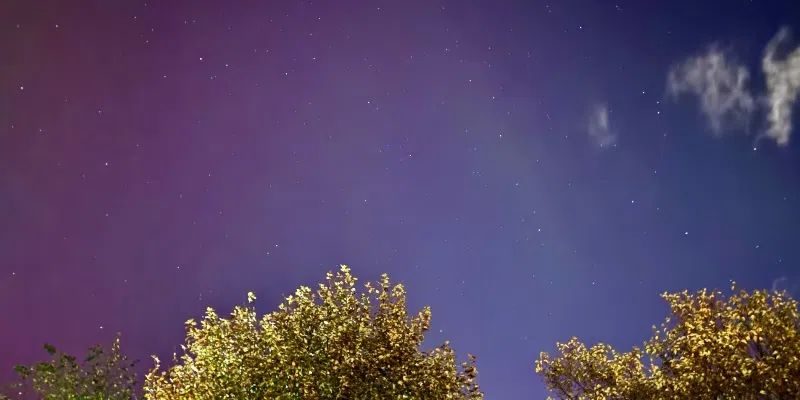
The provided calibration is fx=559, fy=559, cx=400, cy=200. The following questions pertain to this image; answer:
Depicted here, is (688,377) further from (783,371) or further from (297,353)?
(297,353)

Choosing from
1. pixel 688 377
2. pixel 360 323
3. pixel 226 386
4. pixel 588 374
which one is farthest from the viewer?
pixel 588 374

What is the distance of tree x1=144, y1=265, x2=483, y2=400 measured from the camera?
92.0ft

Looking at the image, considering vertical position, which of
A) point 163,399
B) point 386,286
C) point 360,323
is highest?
point 386,286

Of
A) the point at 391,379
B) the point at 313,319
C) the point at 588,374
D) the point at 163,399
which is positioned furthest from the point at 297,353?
the point at 588,374

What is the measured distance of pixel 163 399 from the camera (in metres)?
30.1

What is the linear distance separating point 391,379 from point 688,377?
728 inches

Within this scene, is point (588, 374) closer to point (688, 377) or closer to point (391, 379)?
point (688, 377)

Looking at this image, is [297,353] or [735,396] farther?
[735,396]

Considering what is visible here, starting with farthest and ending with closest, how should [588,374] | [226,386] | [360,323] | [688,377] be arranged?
[588,374], [688,377], [360,323], [226,386]

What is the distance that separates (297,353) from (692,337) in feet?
79.5

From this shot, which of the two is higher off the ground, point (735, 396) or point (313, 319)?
point (313, 319)

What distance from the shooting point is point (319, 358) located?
95.0 feet

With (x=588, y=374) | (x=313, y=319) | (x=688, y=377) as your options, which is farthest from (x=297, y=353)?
(x=588, y=374)

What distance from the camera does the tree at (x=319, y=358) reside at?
92.0 feet
